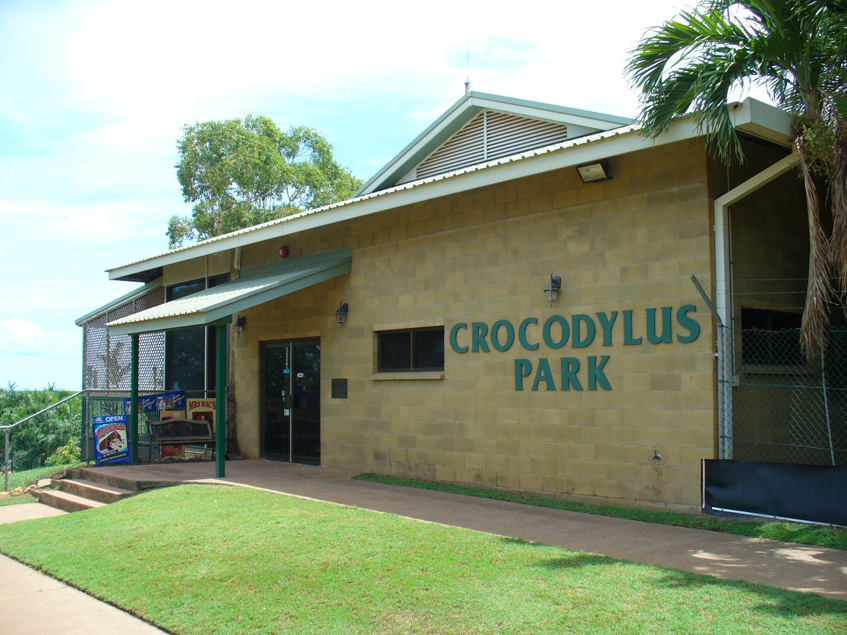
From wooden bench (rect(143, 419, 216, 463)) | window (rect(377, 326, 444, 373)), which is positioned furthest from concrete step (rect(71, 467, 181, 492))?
window (rect(377, 326, 444, 373))

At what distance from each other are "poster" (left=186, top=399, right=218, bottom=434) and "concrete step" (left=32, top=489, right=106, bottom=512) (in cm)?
271

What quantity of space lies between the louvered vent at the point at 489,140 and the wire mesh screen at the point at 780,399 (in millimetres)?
4281

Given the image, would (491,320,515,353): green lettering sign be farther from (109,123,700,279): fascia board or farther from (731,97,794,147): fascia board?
(731,97,794,147): fascia board

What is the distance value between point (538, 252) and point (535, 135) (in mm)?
2635

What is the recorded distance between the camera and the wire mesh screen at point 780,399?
27.2ft

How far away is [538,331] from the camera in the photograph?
31.8 feet

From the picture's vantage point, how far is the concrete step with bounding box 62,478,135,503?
10906 millimetres

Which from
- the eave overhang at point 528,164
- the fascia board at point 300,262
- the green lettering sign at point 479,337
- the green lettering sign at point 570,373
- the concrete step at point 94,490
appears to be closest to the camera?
the eave overhang at point 528,164

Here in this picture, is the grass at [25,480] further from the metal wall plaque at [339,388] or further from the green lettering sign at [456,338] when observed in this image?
the green lettering sign at [456,338]

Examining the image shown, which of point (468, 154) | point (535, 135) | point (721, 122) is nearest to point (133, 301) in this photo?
point (468, 154)

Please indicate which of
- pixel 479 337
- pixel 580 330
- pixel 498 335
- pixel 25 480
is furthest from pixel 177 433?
pixel 580 330

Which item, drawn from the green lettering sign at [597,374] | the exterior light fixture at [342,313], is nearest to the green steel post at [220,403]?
the exterior light fixture at [342,313]

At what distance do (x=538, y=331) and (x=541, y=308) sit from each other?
30cm

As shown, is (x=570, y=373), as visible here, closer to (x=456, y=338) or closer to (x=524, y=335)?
(x=524, y=335)
